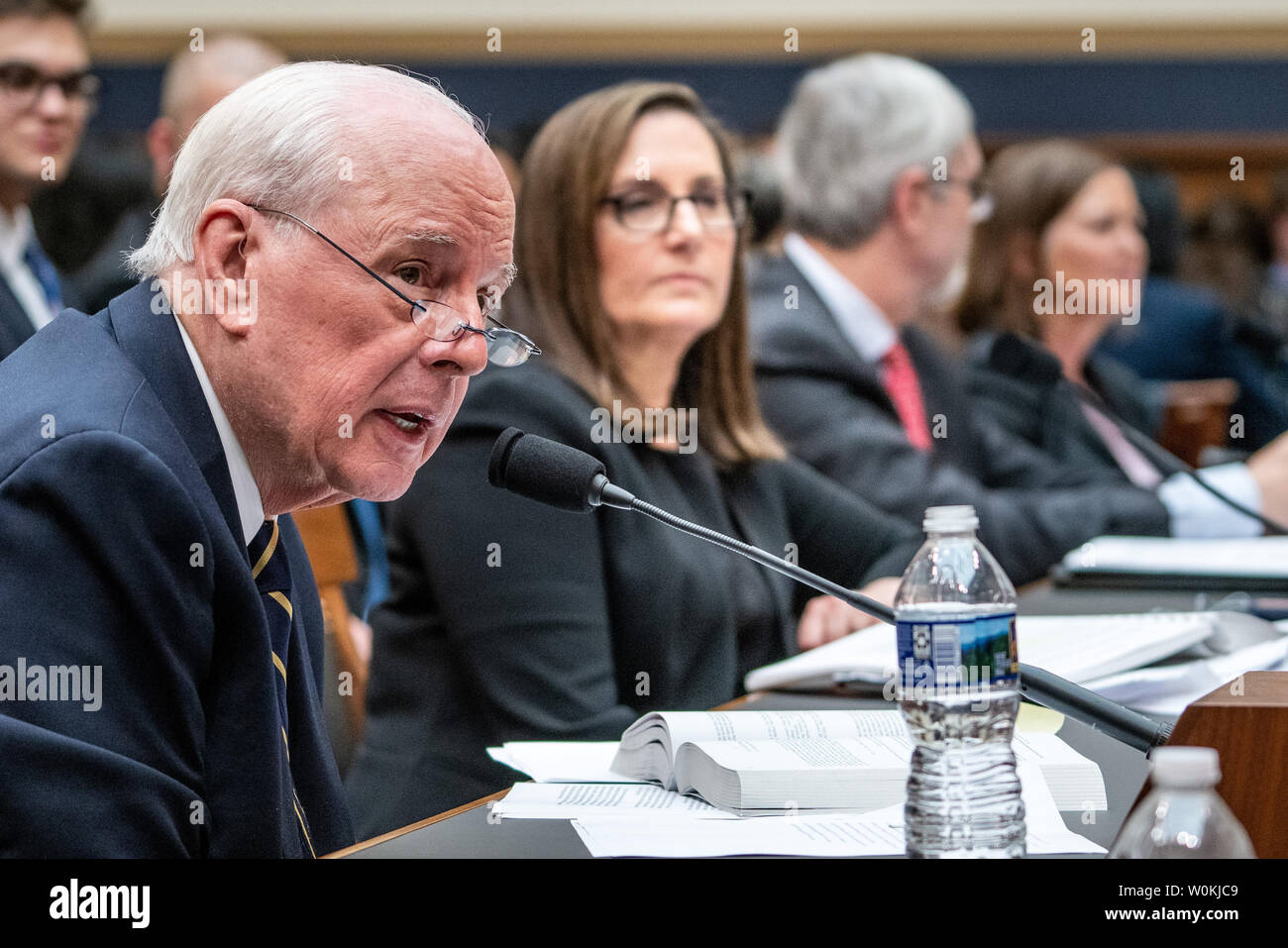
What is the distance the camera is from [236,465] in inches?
41.1

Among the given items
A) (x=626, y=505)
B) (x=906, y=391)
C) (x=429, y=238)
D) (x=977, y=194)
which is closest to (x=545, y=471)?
(x=626, y=505)

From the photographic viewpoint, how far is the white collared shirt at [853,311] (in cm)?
271

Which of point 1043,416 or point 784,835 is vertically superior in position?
point 1043,416

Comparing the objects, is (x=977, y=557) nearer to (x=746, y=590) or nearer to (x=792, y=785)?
(x=792, y=785)

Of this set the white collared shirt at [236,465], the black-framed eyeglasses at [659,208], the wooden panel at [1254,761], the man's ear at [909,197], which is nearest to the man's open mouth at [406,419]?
the white collared shirt at [236,465]

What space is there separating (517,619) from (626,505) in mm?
559

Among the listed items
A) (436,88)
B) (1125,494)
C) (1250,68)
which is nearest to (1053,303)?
(1125,494)

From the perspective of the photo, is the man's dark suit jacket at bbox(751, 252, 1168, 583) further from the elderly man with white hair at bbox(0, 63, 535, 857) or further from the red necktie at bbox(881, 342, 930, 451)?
the elderly man with white hair at bbox(0, 63, 535, 857)

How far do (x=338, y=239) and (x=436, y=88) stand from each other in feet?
0.60

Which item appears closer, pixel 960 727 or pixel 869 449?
pixel 960 727

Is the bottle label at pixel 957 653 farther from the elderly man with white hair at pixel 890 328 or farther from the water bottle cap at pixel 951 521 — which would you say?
the elderly man with white hair at pixel 890 328

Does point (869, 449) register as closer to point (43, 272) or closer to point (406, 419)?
point (406, 419)

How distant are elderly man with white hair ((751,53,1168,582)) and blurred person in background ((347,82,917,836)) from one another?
13.9 inches

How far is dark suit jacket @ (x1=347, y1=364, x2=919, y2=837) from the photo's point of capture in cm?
155
